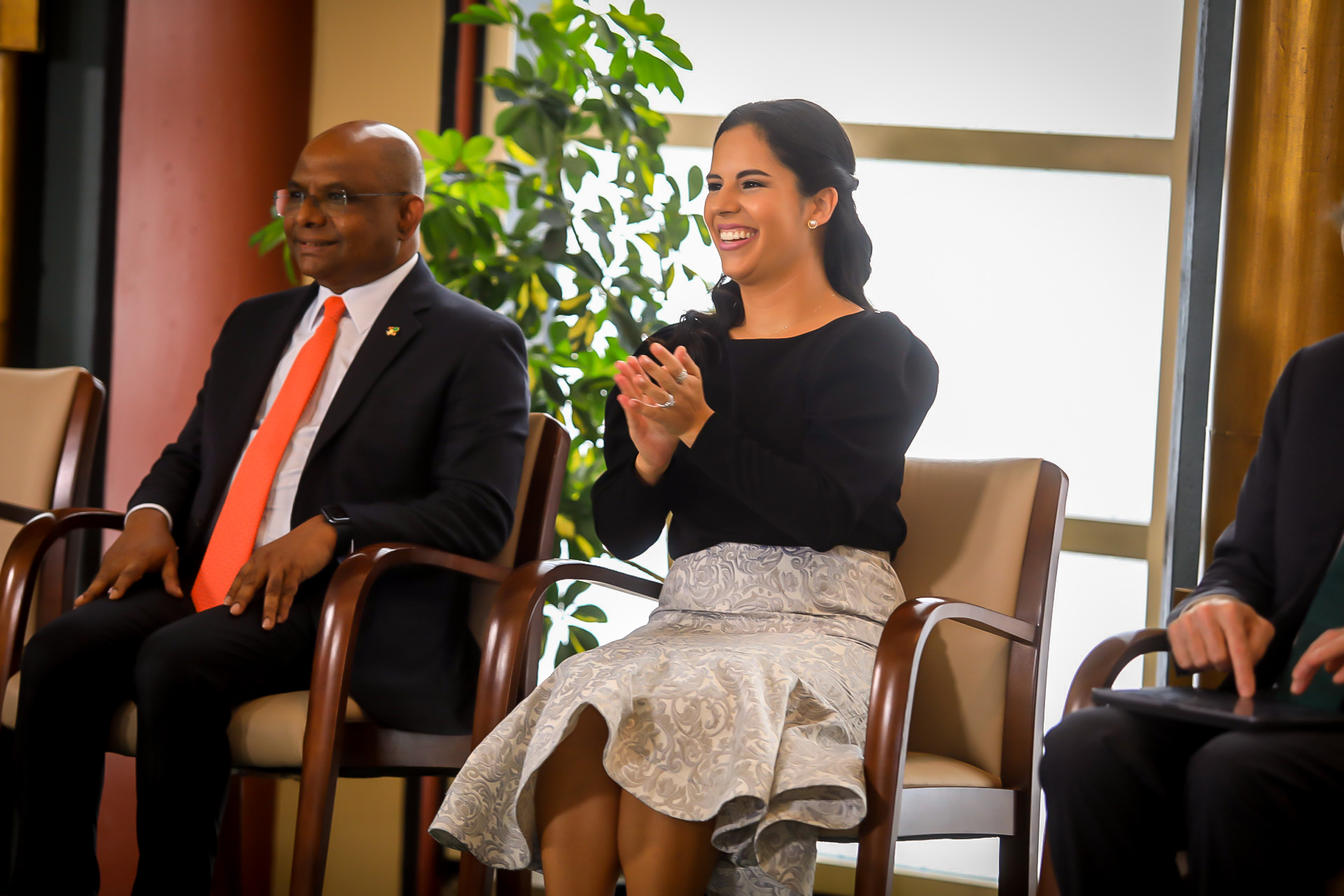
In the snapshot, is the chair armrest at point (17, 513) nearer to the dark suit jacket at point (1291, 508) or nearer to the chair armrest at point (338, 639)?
the chair armrest at point (338, 639)

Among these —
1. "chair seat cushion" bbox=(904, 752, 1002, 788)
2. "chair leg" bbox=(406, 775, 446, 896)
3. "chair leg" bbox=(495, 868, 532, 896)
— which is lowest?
"chair leg" bbox=(406, 775, 446, 896)

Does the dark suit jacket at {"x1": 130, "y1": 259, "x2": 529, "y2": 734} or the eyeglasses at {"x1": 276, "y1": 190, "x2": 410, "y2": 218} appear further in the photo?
the eyeglasses at {"x1": 276, "y1": 190, "x2": 410, "y2": 218}

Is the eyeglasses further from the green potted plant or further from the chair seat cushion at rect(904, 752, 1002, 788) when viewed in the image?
the chair seat cushion at rect(904, 752, 1002, 788)

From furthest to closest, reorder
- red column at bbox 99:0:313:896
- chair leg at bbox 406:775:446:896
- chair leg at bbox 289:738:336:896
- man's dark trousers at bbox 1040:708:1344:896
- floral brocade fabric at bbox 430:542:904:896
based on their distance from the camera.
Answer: chair leg at bbox 406:775:446:896 → red column at bbox 99:0:313:896 → chair leg at bbox 289:738:336:896 → floral brocade fabric at bbox 430:542:904:896 → man's dark trousers at bbox 1040:708:1344:896

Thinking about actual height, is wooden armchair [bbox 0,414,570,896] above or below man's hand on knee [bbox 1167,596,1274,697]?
below

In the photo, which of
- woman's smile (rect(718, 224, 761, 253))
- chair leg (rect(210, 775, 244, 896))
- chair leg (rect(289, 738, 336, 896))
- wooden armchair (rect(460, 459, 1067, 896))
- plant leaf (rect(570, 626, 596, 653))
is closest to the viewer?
wooden armchair (rect(460, 459, 1067, 896))

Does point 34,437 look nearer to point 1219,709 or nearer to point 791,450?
point 791,450

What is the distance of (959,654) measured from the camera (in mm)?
1896

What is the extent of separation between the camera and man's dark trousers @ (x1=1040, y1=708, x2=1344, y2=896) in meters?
1.23

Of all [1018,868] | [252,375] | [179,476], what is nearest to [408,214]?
[252,375]

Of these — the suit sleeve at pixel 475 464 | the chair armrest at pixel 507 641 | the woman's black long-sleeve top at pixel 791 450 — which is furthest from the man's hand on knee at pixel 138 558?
the woman's black long-sleeve top at pixel 791 450

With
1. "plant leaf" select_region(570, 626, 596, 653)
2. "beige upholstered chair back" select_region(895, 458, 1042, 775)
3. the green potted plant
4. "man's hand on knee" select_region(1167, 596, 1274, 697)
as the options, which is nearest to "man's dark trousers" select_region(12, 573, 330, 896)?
"plant leaf" select_region(570, 626, 596, 653)

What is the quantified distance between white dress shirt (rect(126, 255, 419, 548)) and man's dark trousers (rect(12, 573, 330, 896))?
0.59 ft

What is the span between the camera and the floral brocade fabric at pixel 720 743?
4.59ft
